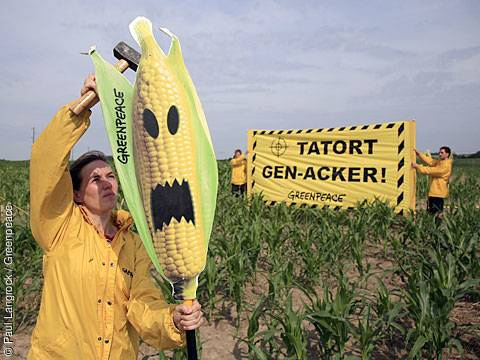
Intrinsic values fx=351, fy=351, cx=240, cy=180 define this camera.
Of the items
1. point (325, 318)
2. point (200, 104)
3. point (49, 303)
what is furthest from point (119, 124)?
point (325, 318)

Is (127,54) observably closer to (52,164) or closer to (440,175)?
(52,164)

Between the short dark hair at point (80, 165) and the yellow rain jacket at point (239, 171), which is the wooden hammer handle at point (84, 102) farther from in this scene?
the yellow rain jacket at point (239, 171)

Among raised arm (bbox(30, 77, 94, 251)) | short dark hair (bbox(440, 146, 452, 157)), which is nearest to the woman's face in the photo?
raised arm (bbox(30, 77, 94, 251))

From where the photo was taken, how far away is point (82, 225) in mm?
1443

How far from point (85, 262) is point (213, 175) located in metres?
0.64

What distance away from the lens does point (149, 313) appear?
1.37 meters

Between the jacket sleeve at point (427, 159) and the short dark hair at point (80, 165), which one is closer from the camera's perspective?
the short dark hair at point (80, 165)

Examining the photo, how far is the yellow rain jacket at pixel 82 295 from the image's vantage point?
1315 millimetres

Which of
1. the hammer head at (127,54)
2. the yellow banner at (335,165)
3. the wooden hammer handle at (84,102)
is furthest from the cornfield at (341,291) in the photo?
the hammer head at (127,54)

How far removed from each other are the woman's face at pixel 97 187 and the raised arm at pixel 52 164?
0.15 metres

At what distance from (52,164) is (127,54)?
1.51 feet

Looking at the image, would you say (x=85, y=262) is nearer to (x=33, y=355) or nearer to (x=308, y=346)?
(x=33, y=355)

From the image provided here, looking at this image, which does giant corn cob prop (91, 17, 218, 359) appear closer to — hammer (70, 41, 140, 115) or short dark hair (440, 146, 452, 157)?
hammer (70, 41, 140, 115)

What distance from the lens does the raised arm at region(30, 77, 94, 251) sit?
1.19 m
